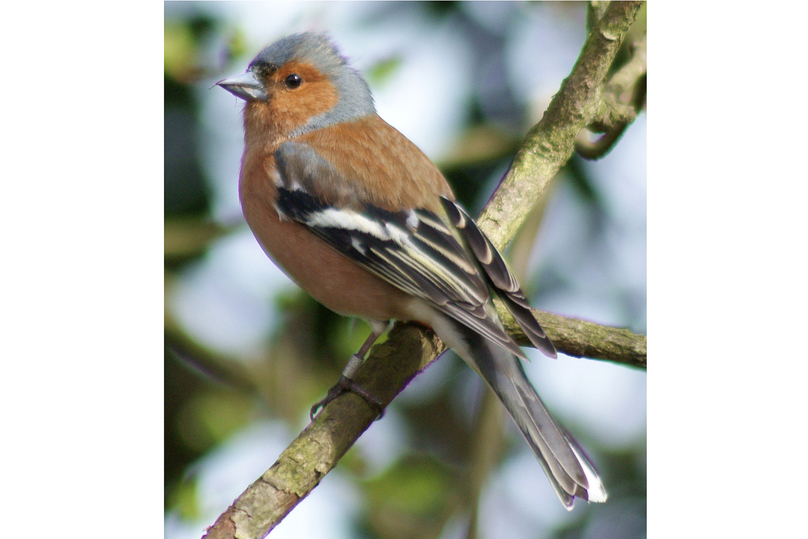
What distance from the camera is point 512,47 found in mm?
2725

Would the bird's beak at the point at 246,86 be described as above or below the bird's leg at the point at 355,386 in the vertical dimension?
above

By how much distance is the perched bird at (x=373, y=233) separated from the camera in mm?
2012

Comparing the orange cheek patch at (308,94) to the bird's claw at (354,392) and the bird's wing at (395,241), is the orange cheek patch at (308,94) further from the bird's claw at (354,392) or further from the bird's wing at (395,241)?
the bird's claw at (354,392)

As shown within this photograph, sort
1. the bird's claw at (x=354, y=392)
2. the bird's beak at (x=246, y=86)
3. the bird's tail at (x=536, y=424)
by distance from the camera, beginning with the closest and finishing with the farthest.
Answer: the bird's tail at (x=536, y=424) < the bird's claw at (x=354, y=392) < the bird's beak at (x=246, y=86)

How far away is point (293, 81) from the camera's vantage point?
8.29 feet

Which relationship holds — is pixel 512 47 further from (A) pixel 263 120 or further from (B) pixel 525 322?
(B) pixel 525 322

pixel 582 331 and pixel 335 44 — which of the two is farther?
pixel 335 44

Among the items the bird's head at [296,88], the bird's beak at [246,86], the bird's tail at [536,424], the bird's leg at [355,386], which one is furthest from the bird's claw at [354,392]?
the bird's beak at [246,86]

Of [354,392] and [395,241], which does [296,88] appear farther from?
[354,392]

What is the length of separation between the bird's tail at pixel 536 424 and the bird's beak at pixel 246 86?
45.5 inches

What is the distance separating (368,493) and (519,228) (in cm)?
120

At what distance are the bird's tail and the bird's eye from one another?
3.71 feet

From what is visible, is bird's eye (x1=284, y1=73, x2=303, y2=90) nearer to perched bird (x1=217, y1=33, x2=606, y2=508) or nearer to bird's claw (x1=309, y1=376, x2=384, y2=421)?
perched bird (x1=217, y1=33, x2=606, y2=508)
